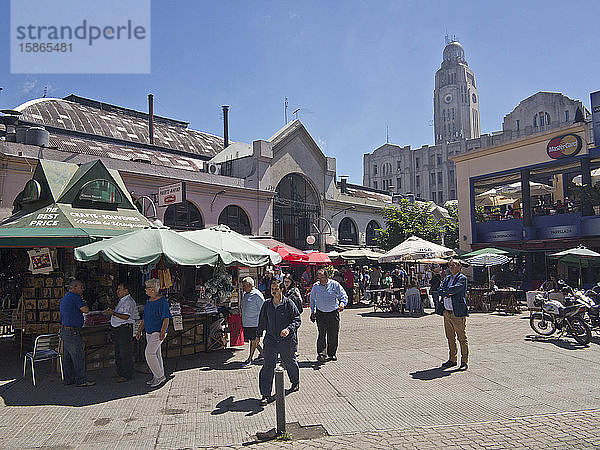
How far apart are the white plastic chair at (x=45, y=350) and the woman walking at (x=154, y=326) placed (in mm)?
1667

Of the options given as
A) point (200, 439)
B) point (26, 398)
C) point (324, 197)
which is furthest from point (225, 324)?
point (324, 197)

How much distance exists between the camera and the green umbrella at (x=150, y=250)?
7.90 meters

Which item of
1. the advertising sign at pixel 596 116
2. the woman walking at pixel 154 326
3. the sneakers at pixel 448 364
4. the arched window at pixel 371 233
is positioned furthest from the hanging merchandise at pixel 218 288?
the arched window at pixel 371 233

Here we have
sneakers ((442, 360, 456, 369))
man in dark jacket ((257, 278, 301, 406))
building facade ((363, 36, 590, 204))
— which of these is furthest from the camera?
building facade ((363, 36, 590, 204))

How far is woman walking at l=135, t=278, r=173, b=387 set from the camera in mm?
7574

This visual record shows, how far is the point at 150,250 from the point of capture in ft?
27.2

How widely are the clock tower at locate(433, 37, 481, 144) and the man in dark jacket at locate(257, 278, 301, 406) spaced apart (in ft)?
350

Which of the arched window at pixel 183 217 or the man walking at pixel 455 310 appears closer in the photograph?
the man walking at pixel 455 310

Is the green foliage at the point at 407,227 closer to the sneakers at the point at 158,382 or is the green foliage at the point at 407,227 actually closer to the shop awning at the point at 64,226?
the shop awning at the point at 64,226

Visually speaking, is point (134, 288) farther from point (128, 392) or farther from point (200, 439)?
point (200, 439)

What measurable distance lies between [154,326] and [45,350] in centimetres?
221

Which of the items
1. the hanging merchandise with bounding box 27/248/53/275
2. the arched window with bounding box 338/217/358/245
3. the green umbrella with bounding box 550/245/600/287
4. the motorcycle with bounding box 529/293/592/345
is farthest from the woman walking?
the arched window with bounding box 338/217/358/245

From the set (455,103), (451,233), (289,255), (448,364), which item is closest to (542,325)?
(448,364)

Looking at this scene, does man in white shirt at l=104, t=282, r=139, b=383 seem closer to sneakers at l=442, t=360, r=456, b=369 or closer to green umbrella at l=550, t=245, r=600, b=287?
sneakers at l=442, t=360, r=456, b=369
